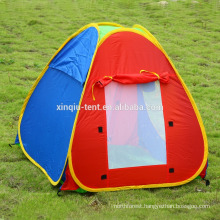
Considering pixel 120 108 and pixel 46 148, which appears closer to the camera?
pixel 120 108

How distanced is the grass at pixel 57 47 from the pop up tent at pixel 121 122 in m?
0.22

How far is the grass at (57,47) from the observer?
4312mm

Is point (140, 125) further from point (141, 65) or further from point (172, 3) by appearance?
point (172, 3)

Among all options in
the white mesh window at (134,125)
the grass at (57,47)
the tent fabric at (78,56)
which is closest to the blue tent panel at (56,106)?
the tent fabric at (78,56)

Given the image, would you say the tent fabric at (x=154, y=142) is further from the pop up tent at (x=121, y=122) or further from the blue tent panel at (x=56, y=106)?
the blue tent panel at (x=56, y=106)

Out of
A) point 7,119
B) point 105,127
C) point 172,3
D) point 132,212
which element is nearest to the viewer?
point 132,212

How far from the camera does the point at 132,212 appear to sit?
4.24 meters

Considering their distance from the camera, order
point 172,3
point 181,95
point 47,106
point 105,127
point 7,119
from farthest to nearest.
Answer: point 172,3 → point 7,119 → point 47,106 → point 181,95 → point 105,127

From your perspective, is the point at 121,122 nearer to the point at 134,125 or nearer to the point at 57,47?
the point at 134,125

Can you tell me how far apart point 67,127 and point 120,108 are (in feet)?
2.44

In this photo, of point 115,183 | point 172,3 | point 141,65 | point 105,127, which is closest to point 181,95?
point 141,65

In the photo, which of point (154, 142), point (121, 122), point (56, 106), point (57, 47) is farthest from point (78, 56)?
point (57, 47)

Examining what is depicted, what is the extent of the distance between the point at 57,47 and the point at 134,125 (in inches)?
318

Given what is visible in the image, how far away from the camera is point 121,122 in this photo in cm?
481
